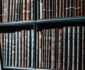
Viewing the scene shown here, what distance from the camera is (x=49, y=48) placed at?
1.97 metres

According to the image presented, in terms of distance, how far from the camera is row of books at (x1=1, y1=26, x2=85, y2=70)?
1.87m

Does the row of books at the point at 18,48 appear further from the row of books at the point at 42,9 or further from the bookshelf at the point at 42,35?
the row of books at the point at 42,9

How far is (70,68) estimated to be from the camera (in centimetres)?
188

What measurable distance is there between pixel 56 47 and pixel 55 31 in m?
0.11

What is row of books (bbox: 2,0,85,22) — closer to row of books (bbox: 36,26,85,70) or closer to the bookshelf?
the bookshelf

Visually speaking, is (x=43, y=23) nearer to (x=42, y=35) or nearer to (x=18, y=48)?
(x=42, y=35)

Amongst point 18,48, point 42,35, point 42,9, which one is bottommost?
point 18,48

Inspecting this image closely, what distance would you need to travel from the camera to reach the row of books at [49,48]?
1.87 metres

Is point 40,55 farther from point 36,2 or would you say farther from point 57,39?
point 36,2

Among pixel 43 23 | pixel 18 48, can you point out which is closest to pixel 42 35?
pixel 43 23

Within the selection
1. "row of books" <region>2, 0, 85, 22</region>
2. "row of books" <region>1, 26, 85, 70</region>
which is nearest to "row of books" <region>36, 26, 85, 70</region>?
"row of books" <region>1, 26, 85, 70</region>

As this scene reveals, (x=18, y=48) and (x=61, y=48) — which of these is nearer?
A: (x=61, y=48)

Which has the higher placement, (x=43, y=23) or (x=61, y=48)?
(x=43, y=23)

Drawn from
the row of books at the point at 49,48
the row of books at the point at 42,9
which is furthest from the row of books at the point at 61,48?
the row of books at the point at 42,9
